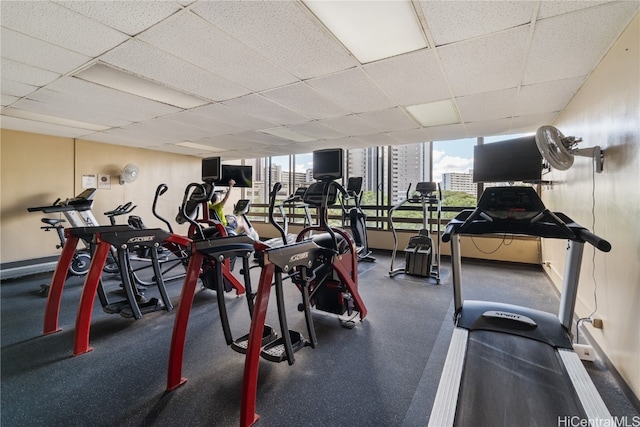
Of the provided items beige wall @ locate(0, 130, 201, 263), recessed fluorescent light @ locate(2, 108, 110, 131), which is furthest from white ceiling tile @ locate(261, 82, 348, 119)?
beige wall @ locate(0, 130, 201, 263)

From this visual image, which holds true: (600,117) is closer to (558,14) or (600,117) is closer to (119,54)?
(558,14)

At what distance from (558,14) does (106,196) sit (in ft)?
23.9

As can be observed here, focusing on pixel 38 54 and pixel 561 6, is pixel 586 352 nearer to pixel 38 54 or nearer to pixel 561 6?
pixel 561 6

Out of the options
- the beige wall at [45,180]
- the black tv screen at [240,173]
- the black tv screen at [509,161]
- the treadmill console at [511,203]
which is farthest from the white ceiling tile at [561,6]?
the beige wall at [45,180]

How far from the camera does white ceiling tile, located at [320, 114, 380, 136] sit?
4145 millimetres

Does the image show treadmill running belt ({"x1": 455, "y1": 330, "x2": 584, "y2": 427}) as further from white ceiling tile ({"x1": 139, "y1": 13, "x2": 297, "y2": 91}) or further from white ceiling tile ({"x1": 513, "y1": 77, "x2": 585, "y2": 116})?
white ceiling tile ({"x1": 139, "y1": 13, "x2": 297, "y2": 91})

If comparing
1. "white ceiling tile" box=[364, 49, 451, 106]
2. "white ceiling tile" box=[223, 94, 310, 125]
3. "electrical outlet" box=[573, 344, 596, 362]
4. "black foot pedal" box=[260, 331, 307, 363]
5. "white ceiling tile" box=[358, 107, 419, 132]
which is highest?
"white ceiling tile" box=[358, 107, 419, 132]

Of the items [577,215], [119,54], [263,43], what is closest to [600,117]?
[577,215]

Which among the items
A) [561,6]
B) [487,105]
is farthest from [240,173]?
[561,6]

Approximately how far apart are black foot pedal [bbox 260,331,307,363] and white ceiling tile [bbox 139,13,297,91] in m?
2.28

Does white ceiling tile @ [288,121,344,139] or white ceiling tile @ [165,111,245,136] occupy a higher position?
A: white ceiling tile @ [288,121,344,139]

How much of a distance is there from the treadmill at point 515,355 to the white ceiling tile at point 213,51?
2.16 meters

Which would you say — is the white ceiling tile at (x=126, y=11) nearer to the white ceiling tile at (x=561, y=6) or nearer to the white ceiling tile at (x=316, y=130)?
the white ceiling tile at (x=561, y=6)

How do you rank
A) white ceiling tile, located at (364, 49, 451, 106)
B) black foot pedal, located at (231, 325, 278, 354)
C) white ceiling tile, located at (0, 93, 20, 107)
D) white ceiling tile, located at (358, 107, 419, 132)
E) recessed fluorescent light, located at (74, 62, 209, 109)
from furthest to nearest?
1. white ceiling tile, located at (358, 107, 419, 132)
2. white ceiling tile, located at (0, 93, 20, 107)
3. recessed fluorescent light, located at (74, 62, 209, 109)
4. white ceiling tile, located at (364, 49, 451, 106)
5. black foot pedal, located at (231, 325, 278, 354)
